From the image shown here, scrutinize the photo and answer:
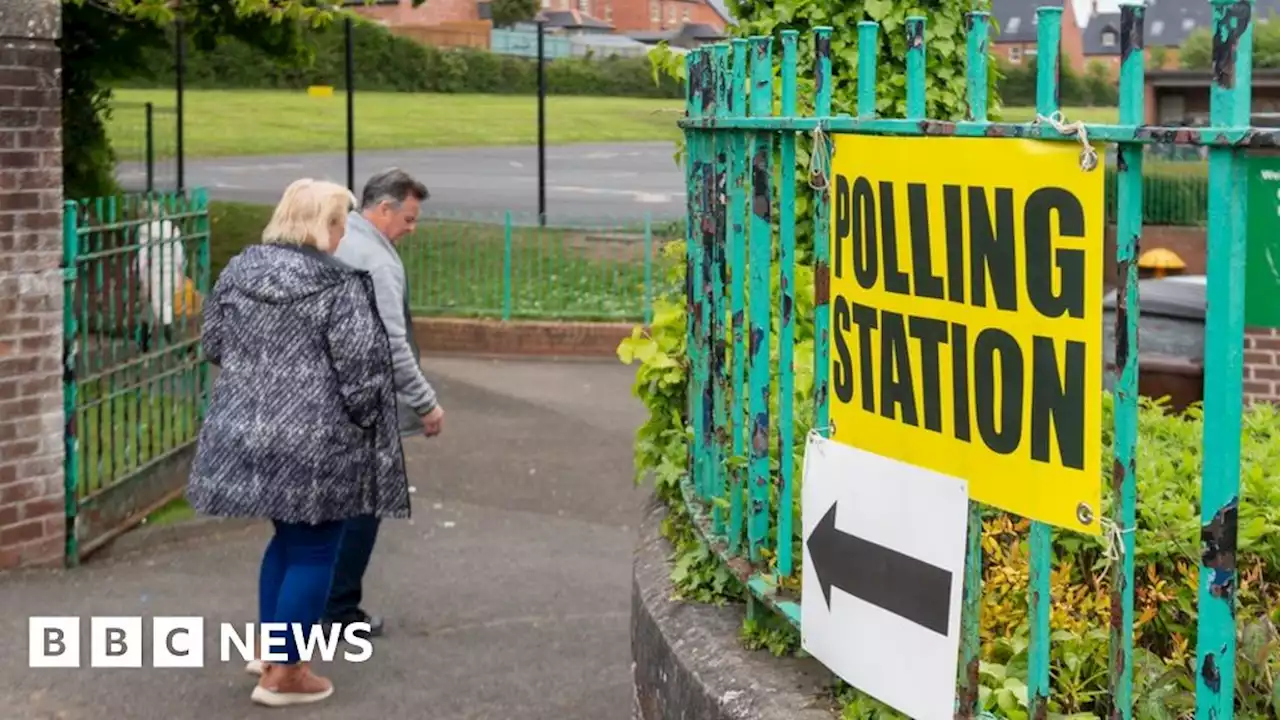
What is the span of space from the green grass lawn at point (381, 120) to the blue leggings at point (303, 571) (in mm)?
21388

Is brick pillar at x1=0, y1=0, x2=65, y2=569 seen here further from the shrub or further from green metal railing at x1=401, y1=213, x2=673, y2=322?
green metal railing at x1=401, y1=213, x2=673, y2=322

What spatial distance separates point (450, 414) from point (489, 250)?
145 inches

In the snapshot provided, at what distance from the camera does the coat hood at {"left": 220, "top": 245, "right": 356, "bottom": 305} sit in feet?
16.9

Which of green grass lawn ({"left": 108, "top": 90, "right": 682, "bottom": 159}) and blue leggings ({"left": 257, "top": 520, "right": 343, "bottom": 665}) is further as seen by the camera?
green grass lawn ({"left": 108, "top": 90, "right": 682, "bottom": 159})

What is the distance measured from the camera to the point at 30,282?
22.7 feet

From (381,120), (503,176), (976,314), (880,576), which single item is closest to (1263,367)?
(880,576)

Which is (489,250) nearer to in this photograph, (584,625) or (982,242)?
(584,625)

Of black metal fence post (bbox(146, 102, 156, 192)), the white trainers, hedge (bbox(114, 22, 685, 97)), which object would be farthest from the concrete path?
the white trainers

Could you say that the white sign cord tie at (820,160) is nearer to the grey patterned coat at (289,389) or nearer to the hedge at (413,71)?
the grey patterned coat at (289,389)

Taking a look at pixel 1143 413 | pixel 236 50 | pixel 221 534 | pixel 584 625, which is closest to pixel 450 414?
pixel 221 534

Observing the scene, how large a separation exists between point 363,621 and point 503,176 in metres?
25.6

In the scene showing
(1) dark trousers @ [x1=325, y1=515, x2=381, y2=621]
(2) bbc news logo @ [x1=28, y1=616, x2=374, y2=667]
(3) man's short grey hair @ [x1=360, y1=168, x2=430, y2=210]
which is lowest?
(2) bbc news logo @ [x1=28, y1=616, x2=374, y2=667]

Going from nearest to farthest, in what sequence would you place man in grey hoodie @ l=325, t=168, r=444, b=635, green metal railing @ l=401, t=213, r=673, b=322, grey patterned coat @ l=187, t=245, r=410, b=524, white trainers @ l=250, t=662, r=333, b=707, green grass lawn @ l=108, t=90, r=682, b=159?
grey patterned coat @ l=187, t=245, r=410, b=524, white trainers @ l=250, t=662, r=333, b=707, man in grey hoodie @ l=325, t=168, r=444, b=635, green metal railing @ l=401, t=213, r=673, b=322, green grass lawn @ l=108, t=90, r=682, b=159

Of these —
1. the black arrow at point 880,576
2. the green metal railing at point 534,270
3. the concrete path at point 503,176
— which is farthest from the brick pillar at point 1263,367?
the concrete path at point 503,176
